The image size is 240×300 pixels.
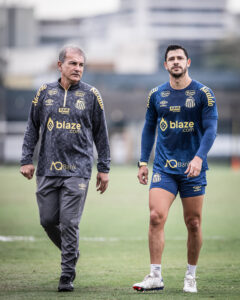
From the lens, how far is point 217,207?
19.4m

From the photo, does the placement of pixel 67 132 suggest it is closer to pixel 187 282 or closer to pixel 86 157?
pixel 86 157

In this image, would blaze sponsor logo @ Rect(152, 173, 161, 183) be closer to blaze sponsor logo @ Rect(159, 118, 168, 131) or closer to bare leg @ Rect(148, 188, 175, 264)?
bare leg @ Rect(148, 188, 175, 264)

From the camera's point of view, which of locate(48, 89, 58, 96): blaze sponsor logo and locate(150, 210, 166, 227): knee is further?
locate(48, 89, 58, 96): blaze sponsor logo

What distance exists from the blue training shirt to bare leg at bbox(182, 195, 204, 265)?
31 cm

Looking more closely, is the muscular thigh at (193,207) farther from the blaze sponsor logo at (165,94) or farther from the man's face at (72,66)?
the man's face at (72,66)

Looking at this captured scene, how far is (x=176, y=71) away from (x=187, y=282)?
203 cm

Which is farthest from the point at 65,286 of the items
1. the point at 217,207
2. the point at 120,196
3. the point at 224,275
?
the point at 120,196

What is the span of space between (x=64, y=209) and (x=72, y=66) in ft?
4.59

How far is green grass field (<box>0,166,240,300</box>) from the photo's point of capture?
24.8ft

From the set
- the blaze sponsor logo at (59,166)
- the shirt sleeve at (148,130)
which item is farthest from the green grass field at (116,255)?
the shirt sleeve at (148,130)

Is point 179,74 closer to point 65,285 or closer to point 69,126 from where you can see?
point 69,126

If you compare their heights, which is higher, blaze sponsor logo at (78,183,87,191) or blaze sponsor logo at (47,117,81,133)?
blaze sponsor logo at (47,117,81,133)

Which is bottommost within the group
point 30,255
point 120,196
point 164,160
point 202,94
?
point 120,196

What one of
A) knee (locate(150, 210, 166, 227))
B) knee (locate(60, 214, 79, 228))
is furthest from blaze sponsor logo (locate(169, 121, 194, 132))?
knee (locate(60, 214, 79, 228))
